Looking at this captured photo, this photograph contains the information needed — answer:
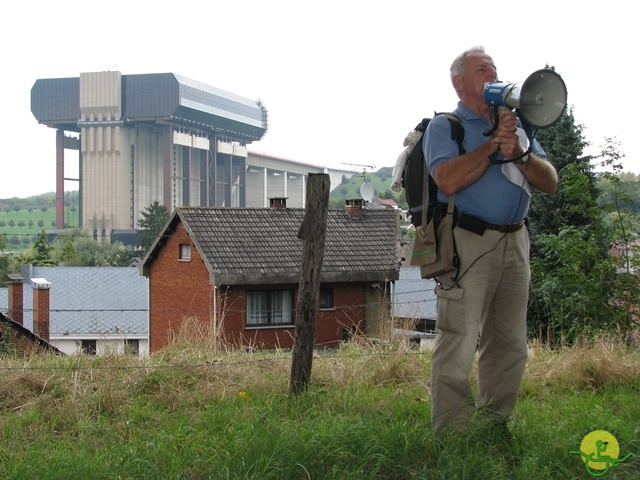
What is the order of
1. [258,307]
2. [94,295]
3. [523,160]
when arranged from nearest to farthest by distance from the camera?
[523,160], [258,307], [94,295]

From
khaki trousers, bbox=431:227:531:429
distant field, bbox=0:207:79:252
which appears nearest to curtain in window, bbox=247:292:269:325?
khaki trousers, bbox=431:227:531:429

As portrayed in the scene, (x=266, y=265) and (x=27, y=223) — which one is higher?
(x=27, y=223)

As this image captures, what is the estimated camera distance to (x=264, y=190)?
175625 millimetres

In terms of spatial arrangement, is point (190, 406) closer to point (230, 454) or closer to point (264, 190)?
point (230, 454)

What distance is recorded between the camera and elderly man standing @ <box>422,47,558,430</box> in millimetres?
4070

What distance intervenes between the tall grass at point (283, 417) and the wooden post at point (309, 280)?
5.9 inches

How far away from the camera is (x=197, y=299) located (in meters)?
31.5

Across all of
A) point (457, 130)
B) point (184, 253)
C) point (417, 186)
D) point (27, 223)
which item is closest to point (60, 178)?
point (27, 223)

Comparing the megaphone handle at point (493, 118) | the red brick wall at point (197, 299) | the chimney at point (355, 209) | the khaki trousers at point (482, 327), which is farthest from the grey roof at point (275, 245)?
the megaphone handle at point (493, 118)

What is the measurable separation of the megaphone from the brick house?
22994mm

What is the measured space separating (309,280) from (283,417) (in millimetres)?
1086

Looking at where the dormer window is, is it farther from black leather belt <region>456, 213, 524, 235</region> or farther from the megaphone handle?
the megaphone handle

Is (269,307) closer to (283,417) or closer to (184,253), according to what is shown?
(184,253)

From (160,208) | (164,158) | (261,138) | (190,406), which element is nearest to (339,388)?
(190,406)
